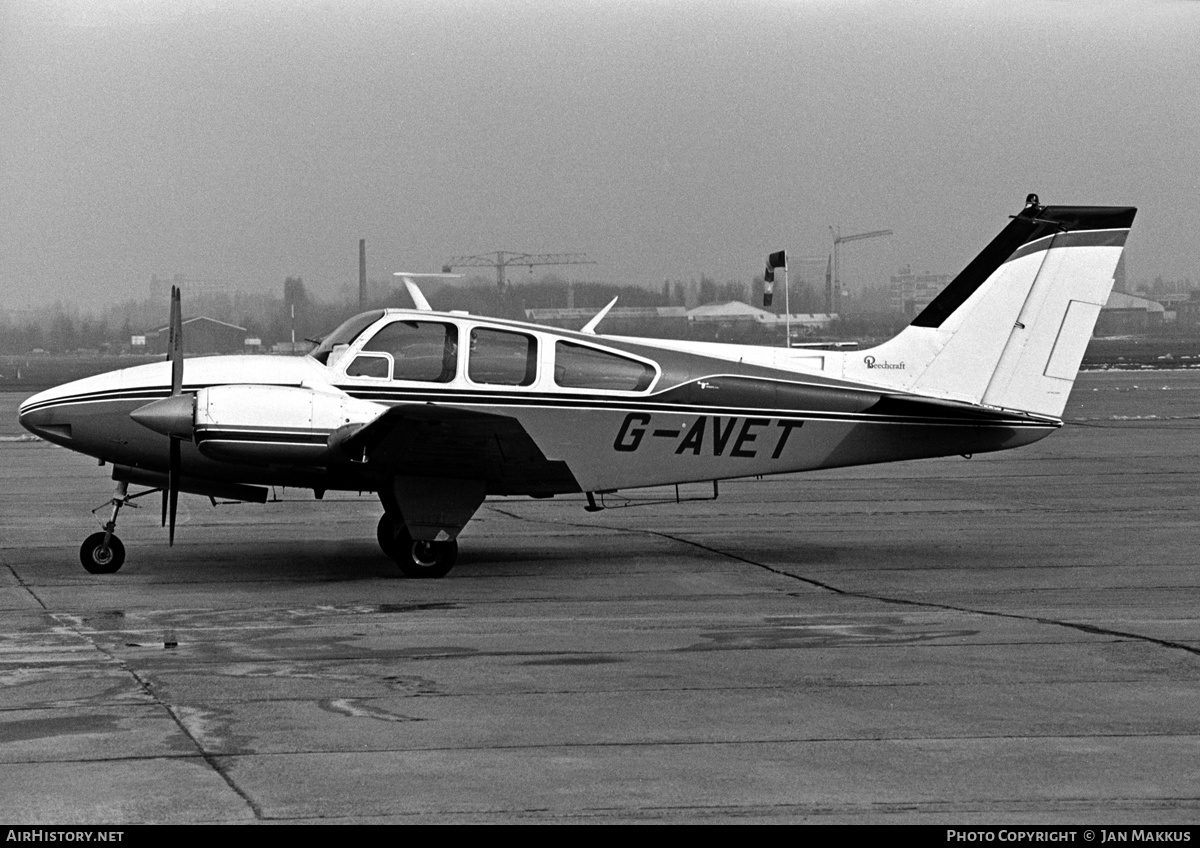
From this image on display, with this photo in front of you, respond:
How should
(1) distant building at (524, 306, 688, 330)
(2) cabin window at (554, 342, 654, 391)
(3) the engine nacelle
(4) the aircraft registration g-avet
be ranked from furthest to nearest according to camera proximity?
(1) distant building at (524, 306, 688, 330) → (2) cabin window at (554, 342, 654, 391) → (4) the aircraft registration g-avet → (3) the engine nacelle

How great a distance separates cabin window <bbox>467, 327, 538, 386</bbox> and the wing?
1.74ft

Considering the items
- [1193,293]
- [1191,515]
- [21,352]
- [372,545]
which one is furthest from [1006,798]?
[1193,293]

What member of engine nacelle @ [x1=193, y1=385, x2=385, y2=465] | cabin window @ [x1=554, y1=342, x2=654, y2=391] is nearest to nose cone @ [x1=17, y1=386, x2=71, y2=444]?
engine nacelle @ [x1=193, y1=385, x2=385, y2=465]

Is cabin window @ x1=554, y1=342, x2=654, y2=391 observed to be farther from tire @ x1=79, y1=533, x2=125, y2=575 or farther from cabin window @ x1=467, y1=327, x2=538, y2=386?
tire @ x1=79, y1=533, x2=125, y2=575

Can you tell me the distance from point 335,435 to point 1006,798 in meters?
7.77

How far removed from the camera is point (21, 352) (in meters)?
54.2

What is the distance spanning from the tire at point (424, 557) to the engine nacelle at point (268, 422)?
101cm

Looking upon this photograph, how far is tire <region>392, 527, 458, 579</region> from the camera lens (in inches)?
512

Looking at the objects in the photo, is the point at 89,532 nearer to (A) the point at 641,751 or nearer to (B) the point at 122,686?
(B) the point at 122,686

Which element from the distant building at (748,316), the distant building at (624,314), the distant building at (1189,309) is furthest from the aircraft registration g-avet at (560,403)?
the distant building at (1189,309)

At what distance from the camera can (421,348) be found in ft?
43.7

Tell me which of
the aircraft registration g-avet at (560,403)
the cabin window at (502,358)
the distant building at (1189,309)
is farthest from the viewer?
the distant building at (1189,309)

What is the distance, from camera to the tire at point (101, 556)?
1320cm

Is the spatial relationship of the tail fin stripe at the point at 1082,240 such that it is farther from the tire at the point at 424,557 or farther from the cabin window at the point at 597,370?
the tire at the point at 424,557
